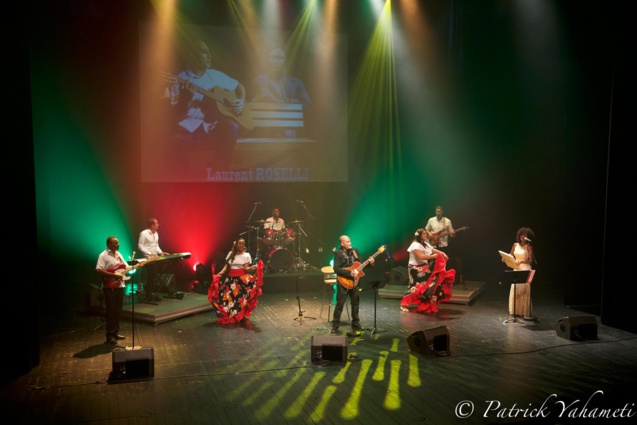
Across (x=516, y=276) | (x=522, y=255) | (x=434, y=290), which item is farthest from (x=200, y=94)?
(x=516, y=276)

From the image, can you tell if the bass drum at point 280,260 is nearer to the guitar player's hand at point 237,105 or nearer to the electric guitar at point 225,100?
the electric guitar at point 225,100

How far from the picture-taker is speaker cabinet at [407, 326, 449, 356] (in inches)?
335

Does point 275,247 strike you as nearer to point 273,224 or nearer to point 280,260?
point 280,260

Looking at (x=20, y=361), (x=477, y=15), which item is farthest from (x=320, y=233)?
(x=20, y=361)

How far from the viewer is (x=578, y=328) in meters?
9.42

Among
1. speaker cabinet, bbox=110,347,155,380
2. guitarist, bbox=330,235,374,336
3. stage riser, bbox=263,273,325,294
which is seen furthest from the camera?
stage riser, bbox=263,273,325,294

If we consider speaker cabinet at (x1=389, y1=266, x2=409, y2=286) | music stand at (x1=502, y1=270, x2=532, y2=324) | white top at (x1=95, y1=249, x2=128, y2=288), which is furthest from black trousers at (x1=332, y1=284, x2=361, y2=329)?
speaker cabinet at (x1=389, y1=266, x2=409, y2=286)

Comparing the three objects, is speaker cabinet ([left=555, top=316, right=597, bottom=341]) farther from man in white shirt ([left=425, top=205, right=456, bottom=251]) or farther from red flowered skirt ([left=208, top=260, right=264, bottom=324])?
red flowered skirt ([left=208, top=260, right=264, bottom=324])

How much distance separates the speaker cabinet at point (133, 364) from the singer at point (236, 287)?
288cm

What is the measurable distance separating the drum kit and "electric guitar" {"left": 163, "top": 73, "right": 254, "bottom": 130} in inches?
89.6

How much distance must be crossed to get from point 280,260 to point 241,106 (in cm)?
353

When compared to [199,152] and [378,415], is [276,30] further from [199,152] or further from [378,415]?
[378,415]

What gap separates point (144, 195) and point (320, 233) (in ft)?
14.1

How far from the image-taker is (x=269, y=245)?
13.7 metres
